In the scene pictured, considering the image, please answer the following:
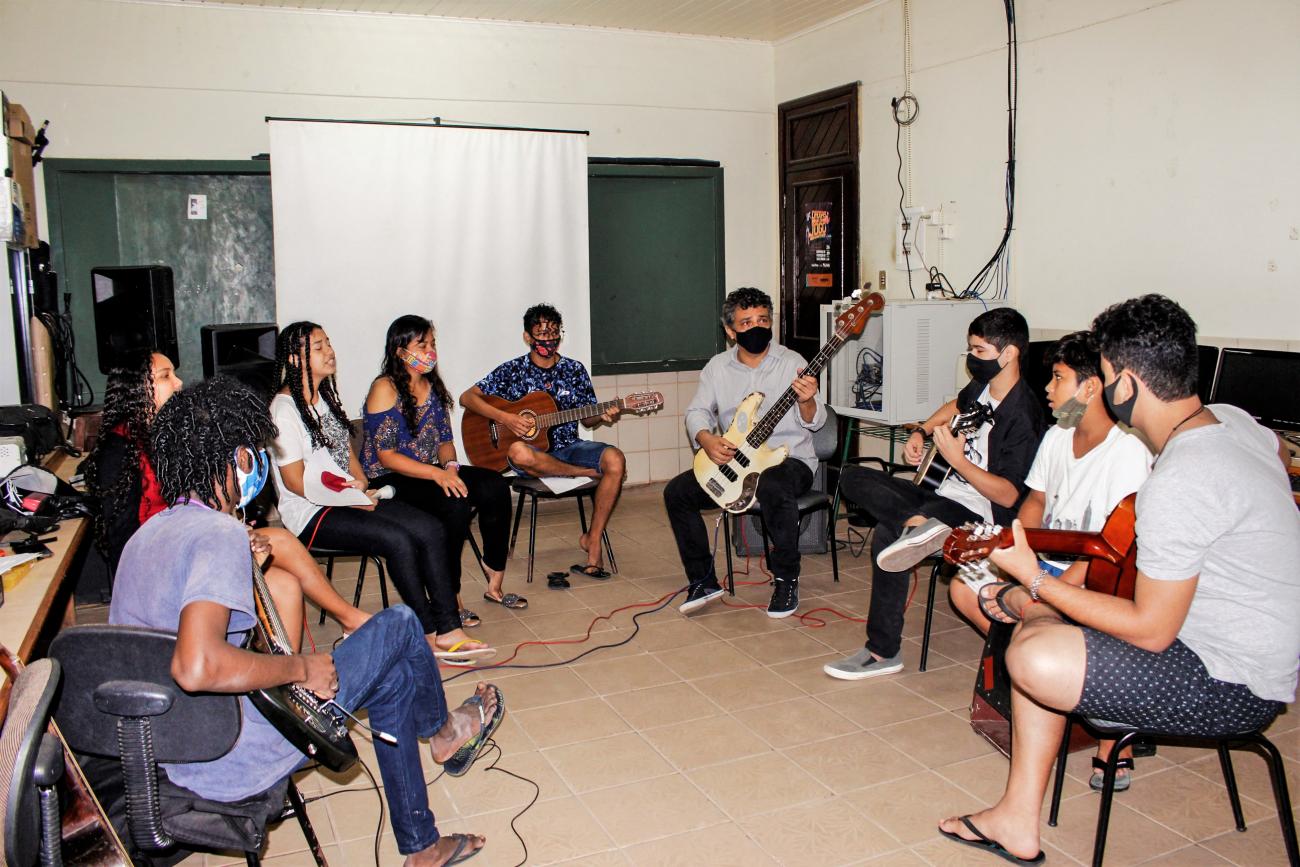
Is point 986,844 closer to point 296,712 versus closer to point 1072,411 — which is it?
point 1072,411

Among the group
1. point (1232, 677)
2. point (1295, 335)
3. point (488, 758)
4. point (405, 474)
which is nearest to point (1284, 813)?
point (1232, 677)

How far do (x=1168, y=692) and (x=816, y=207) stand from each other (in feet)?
16.1

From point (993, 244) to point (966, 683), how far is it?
8.71 ft

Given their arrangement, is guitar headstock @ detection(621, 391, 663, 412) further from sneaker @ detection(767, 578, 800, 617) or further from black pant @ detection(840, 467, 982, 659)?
black pant @ detection(840, 467, 982, 659)

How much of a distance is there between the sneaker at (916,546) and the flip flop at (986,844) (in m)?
0.68

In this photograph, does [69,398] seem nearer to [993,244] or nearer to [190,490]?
[190,490]

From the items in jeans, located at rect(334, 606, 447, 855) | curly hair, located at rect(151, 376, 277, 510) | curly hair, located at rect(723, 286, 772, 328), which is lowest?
jeans, located at rect(334, 606, 447, 855)

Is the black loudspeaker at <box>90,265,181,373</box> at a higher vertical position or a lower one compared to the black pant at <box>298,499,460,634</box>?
higher

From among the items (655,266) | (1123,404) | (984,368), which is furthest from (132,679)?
(655,266)

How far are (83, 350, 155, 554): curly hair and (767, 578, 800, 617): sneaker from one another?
2.43m

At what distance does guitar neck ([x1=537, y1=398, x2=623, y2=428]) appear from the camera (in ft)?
15.9

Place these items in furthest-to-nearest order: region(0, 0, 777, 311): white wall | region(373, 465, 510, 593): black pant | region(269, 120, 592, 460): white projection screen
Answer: region(269, 120, 592, 460): white projection screen, region(0, 0, 777, 311): white wall, region(373, 465, 510, 593): black pant

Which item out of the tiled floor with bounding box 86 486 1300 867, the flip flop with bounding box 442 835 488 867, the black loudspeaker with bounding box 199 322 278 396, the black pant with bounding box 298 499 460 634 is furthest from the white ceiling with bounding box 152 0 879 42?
the flip flop with bounding box 442 835 488 867

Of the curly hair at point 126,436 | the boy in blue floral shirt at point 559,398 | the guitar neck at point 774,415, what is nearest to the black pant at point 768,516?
the guitar neck at point 774,415
